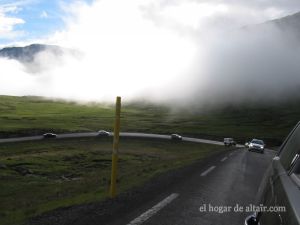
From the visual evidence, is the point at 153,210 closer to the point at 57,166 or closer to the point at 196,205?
the point at 196,205

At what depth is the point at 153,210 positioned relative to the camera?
1008 centimetres

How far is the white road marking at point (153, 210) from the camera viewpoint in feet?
29.1

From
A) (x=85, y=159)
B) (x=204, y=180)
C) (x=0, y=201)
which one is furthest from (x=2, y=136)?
(x=204, y=180)

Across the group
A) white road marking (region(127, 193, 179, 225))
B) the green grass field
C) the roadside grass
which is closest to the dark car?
white road marking (region(127, 193, 179, 225))

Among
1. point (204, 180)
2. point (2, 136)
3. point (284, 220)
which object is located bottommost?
point (2, 136)

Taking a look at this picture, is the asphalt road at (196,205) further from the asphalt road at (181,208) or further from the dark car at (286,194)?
the dark car at (286,194)

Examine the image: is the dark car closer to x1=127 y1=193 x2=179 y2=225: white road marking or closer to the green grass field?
x1=127 y1=193 x2=179 y2=225: white road marking

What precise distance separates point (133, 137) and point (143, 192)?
88.4 meters

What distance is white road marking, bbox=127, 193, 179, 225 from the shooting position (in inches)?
349

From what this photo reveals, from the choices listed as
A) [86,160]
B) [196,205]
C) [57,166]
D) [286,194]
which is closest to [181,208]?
[196,205]

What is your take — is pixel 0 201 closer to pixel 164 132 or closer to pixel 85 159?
pixel 85 159

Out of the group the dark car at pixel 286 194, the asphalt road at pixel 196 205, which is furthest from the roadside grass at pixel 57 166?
the dark car at pixel 286 194

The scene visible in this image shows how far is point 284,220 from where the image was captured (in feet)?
9.95

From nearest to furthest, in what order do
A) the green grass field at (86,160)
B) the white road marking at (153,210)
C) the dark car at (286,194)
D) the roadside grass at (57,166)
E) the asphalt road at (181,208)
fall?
1. the dark car at (286,194)
2. the white road marking at (153,210)
3. the asphalt road at (181,208)
4. the green grass field at (86,160)
5. the roadside grass at (57,166)
